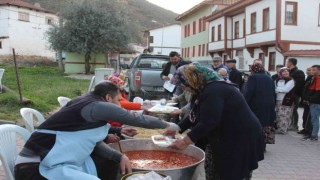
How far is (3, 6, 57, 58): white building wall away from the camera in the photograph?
1681 inches

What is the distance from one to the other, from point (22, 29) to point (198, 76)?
147ft

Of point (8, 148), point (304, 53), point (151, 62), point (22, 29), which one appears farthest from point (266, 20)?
point (22, 29)

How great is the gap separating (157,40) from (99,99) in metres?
57.5

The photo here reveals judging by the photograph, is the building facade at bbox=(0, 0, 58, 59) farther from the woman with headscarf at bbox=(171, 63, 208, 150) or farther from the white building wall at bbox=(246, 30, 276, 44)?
the woman with headscarf at bbox=(171, 63, 208, 150)

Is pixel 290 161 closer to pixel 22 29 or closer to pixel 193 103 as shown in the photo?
pixel 193 103

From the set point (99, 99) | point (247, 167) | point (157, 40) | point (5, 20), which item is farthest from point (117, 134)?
point (157, 40)

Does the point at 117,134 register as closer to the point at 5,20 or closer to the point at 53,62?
the point at 53,62

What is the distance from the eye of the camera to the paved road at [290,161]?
5684 millimetres

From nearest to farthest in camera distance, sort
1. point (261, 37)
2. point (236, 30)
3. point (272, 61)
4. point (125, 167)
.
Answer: point (125, 167)
point (272, 61)
point (261, 37)
point (236, 30)

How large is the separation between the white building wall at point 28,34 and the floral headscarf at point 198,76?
3999cm

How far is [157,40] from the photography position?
2355 inches

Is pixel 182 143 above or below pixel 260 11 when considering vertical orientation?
below

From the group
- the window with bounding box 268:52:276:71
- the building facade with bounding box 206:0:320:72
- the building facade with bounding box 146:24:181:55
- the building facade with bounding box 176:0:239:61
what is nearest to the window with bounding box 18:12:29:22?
the building facade with bounding box 176:0:239:61

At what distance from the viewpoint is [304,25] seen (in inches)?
948
